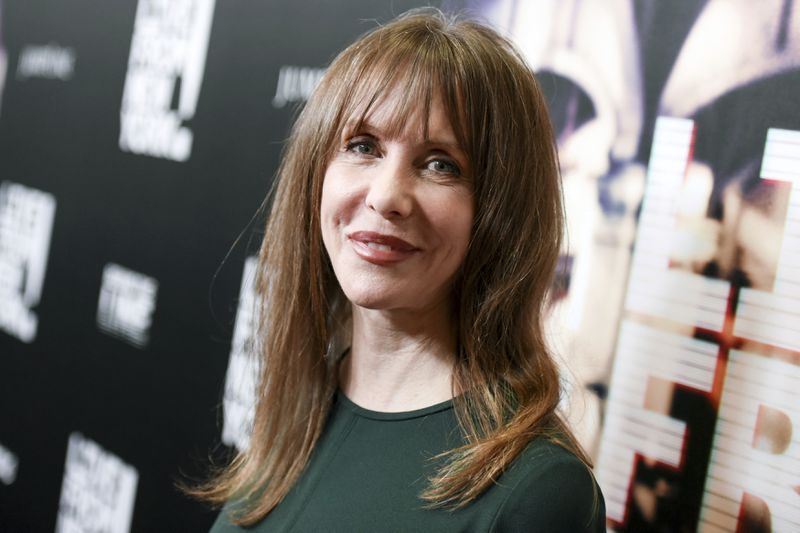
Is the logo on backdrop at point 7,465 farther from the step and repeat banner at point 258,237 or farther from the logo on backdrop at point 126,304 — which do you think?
the logo on backdrop at point 126,304

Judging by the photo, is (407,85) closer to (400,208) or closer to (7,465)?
(400,208)

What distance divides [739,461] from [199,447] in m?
1.33

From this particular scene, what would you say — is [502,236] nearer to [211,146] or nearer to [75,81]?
[211,146]

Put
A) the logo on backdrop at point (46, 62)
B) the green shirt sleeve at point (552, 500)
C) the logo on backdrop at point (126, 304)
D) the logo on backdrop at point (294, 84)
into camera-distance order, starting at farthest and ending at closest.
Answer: the logo on backdrop at point (46, 62)
the logo on backdrop at point (126, 304)
the logo on backdrop at point (294, 84)
the green shirt sleeve at point (552, 500)

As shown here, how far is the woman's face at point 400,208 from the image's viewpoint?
102cm

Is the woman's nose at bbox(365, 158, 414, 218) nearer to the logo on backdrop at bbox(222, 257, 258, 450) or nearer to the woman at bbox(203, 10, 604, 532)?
the woman at bbox(203, 10, 604, 532)

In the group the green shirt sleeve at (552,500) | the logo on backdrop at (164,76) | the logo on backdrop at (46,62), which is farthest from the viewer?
the logo on backdrop at (46,62)

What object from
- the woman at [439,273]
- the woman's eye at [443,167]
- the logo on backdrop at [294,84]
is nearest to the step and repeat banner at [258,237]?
the logo on backdrop at [294,84]

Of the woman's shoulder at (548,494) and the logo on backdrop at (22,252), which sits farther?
the logo on backdrop at (22,252)

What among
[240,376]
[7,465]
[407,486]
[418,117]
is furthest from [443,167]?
[7,465]

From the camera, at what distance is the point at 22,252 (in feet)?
8.91

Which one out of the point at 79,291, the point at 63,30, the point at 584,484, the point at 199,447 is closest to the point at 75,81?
the point at 63,30

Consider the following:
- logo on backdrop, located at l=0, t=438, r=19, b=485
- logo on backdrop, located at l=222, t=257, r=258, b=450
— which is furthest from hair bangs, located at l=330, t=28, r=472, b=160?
logo on backdrop, located at l=0, t=438, r=19, b=485

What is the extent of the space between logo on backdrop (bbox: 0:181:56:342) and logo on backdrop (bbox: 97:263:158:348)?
1.20 ft
